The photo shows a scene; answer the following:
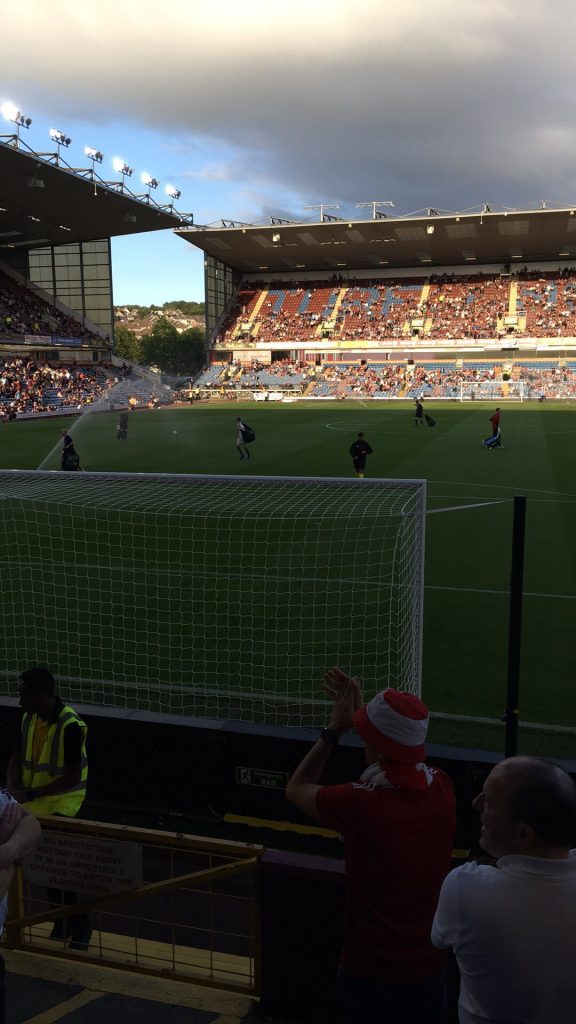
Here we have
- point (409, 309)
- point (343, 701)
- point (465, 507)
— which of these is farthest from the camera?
point (409, 309)

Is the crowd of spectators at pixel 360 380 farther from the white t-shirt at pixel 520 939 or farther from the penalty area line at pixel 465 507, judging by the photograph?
the white t-shirt at pixel 520 939

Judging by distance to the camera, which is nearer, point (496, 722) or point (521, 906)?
point (521, 906)

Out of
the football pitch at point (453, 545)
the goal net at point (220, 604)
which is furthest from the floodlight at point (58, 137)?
the goal net at point (220, 604)

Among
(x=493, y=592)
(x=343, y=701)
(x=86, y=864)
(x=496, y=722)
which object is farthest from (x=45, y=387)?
(x=343, y=701)

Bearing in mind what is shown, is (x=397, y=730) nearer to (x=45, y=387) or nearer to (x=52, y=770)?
(x=52, y=770)

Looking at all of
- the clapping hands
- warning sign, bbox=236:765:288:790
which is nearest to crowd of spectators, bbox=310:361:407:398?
warning sign, bbox=236:765:288:790

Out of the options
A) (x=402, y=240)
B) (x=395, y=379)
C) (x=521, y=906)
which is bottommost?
(x=521, y=906)

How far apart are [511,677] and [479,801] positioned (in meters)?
2.44

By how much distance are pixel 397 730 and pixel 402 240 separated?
73270 millimetres

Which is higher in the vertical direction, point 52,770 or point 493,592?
point 493,592

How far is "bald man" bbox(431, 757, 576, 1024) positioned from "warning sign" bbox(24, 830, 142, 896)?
1.86 m

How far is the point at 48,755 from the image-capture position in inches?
171

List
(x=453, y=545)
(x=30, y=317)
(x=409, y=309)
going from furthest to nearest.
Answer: (x=409, y=309) → (x=30, y=317) → (x=453, y=545)

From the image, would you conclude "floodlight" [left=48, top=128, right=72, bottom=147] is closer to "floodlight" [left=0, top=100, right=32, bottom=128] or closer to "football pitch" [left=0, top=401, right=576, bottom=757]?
"floodlight" [left=0, top=100, right=32, bottom=128]
